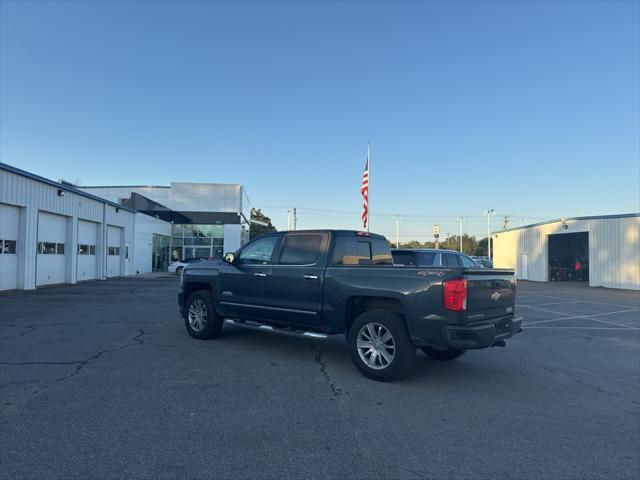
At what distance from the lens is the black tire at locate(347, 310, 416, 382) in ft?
17.8

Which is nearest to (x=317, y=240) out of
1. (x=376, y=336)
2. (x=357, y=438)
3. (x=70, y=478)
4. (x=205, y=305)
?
(x=376, y=336)

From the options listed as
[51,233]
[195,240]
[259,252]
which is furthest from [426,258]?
[195,240]

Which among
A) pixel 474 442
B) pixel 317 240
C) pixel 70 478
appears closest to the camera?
pixel 70 478

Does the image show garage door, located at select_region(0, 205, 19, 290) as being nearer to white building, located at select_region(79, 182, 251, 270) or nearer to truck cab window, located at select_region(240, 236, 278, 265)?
truck cab window, located at select_region(240, 236, 278, 265)

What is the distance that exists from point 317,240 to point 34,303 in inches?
452

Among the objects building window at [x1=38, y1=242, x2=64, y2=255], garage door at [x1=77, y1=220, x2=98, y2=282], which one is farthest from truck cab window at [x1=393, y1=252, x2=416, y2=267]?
garage door at [x1=77, y1=220, x2=98, y2=282]

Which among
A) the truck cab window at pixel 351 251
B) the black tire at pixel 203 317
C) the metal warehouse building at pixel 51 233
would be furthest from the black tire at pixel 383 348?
the metal warehouse building at pixel 51 233

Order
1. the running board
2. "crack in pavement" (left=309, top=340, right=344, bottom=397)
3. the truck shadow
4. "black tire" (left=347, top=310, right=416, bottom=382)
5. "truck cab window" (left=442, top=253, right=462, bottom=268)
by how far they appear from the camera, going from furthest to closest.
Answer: "truck cab window" (left=442, top=253, right=462, bottom=268), the running board, the truck shadow, "black tire" (left=347, top=310, right=416, bottom=382), "crack in pavement" (left=309, top=340, right=344, bottom=397)

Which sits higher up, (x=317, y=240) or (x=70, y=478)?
(x=317, y=240)

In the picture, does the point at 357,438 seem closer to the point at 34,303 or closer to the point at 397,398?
the point at 397,398

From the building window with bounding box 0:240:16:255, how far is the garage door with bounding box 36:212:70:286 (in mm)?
1567

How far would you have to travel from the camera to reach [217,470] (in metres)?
3.27

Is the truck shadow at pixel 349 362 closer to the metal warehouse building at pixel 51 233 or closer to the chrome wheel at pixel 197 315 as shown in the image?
the chrome wheel at pixel 197 315

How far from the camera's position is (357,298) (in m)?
6.05
